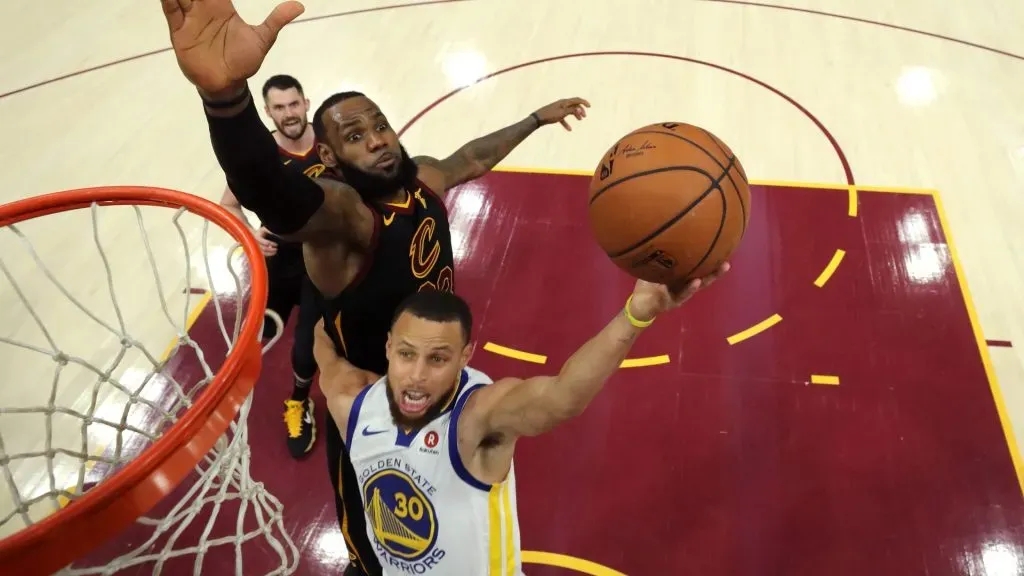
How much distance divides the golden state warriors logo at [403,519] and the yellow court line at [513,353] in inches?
78.1

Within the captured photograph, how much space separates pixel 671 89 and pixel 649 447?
3582 mm

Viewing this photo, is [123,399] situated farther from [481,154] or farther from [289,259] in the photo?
[481,154]

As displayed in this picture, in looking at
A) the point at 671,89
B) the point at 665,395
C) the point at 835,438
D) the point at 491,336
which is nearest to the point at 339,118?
the point at 491,336

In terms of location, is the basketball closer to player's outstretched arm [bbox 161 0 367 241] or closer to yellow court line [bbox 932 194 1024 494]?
player's outstretched arm [bbox 161 0 367 241]

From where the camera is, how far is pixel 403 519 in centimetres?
210

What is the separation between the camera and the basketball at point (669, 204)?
1969 mm

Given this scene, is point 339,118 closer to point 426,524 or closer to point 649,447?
point 426,524

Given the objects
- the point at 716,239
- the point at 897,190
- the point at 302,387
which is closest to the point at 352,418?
→ the point at 716,239

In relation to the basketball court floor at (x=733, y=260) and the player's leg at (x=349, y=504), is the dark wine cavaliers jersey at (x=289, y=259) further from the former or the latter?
the player's leg at (x=349, y=504)

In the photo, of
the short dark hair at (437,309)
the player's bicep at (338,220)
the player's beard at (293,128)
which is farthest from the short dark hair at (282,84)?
the short dark hair at (437,309)

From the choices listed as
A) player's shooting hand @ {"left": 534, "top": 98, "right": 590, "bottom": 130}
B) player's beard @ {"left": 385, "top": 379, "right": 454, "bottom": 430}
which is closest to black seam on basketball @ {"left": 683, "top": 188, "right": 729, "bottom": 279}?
player's beard @ {"left": 385, "top": 379, "right": 454, "bottom": 430}

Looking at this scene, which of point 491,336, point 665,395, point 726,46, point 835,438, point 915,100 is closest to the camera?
point 835,438

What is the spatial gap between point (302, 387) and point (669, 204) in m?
2.37

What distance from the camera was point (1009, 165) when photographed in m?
5.29
